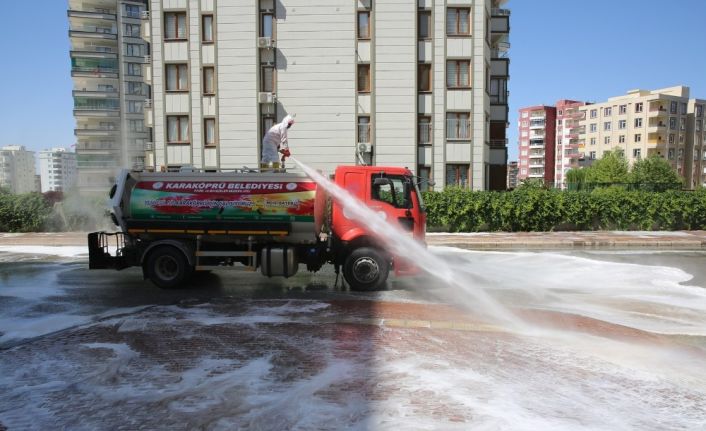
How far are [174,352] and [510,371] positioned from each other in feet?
13.0

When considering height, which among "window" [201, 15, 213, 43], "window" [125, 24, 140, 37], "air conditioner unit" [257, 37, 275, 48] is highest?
"window" [125, 24, 140, 37]

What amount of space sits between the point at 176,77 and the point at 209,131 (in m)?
3.75

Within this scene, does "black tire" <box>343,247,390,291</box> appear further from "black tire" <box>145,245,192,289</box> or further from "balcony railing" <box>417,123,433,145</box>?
"balcony railing" <box>417,123,433,145</box>

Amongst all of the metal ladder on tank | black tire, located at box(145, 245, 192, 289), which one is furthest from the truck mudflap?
the metal ladder on tank

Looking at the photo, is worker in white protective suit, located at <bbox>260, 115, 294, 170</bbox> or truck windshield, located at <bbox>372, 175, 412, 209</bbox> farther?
worker in white protective suit, located at <bbox>260, 115, 294, 170</bbox>

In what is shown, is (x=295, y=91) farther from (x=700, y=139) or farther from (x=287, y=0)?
(x=700, y=139)

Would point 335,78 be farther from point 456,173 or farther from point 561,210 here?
point 561,210

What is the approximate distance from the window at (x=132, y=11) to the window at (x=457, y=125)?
222ft

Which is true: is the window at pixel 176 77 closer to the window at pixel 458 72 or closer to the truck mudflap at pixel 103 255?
the window at pixel 458 72

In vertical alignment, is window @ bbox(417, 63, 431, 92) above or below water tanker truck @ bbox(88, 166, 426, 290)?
above

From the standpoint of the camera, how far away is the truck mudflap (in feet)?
36.1

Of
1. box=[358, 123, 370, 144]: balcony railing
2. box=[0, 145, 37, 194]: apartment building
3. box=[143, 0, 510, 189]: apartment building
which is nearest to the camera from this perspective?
box=[143, 0, 510, 189]: apartment building

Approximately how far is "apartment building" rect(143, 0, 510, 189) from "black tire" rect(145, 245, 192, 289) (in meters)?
20.5

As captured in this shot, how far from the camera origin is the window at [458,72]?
103ft
